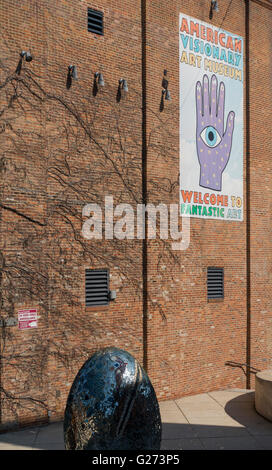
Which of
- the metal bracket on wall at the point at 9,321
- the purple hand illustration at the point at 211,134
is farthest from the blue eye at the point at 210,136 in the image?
the metal bracket on wall at the point at 9,321

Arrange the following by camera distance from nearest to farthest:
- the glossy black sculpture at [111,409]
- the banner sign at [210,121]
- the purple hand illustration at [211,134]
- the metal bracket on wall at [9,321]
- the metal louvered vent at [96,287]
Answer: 1. the glossy black sculpture at [111,409]
2. the metal bracket on wall at [9,321]
3. the metal louvered vent at [96,287]
4. the banner sign at [210,121]
5. the purple hand illustration at [211,134]

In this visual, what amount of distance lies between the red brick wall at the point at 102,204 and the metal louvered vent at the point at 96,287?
19 centimetres

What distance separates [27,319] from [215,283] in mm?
6119

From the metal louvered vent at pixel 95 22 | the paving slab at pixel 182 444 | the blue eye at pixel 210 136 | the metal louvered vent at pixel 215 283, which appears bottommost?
the paving slab at pixel 182 444

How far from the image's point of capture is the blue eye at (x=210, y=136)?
13836mm

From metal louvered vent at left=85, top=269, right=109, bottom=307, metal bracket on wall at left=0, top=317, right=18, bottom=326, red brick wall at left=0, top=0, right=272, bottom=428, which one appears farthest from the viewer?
metal louvered vent at left=85, top=269, right=109, bottom=307

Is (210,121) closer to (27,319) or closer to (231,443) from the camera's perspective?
(27,319)

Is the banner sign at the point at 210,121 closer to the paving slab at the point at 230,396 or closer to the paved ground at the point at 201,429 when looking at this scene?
the paving slab at the point at 230,396

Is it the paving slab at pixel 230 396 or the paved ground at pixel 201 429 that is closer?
the paved ground at pixel 201 429

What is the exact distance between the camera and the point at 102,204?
465 inches

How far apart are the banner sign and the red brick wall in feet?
1.09

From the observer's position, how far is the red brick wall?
1043 cm

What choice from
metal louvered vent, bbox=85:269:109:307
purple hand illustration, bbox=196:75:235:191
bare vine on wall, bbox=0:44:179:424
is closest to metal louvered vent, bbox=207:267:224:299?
bare vine on wall, bbox=0:44:179:424

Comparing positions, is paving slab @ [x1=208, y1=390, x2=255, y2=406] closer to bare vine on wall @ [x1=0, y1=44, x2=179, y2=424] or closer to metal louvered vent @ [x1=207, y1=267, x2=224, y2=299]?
metal louvered vent @ [x1=207, y1=267, x2=224, y2=299]
